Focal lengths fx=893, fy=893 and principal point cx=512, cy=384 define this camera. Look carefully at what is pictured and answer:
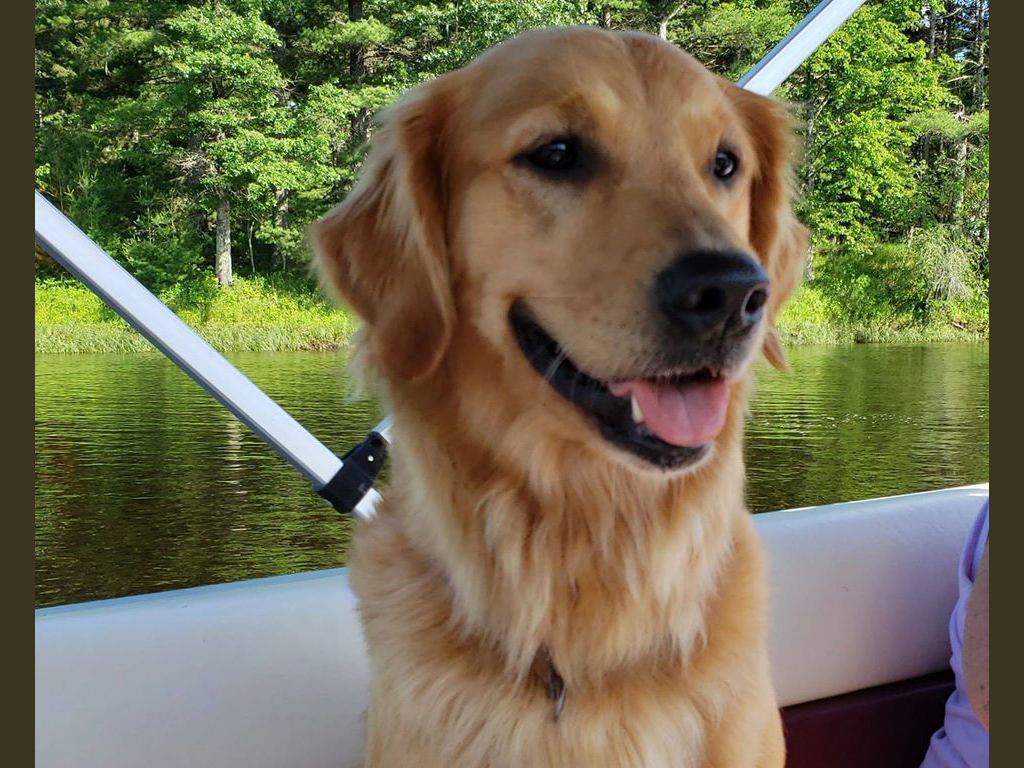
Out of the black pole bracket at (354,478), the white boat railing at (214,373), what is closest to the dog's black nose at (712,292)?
the white boat railing at (214,373)

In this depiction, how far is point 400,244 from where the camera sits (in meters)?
1.26

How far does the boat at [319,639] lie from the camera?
1309 mm

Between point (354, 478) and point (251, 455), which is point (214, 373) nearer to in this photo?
point (354, 478)

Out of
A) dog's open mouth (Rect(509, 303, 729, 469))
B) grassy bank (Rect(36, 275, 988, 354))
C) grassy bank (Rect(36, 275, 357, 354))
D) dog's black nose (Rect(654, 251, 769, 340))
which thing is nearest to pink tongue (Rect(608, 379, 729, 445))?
dog's open mouth (Rect(509, 303, 729, 469))

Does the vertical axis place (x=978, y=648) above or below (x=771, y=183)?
below

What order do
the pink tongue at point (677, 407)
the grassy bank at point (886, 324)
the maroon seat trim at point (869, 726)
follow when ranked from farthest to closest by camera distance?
1. the grassy bank at point (886, 324)
2. the maroon seat trim at point (869, 726)
3. the pink tongue at point (677, 407)

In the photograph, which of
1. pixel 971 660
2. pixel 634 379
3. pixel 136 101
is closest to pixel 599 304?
pixel 634 379

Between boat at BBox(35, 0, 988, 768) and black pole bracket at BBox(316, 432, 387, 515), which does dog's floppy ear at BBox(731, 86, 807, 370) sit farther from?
black pole bracket at BBox(316, 432, 387, 515)

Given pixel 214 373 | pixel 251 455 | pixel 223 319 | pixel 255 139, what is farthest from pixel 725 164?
pixel 255 139

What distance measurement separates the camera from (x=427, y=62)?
15.4 meters

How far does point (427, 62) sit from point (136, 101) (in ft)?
17.6

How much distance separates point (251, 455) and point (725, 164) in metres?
11.2

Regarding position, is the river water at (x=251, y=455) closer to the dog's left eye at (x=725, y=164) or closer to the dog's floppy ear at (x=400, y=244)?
the dog's floppy ear at (x=400, y=244)

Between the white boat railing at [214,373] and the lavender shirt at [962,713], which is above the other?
the white boat railing at [214,373]
